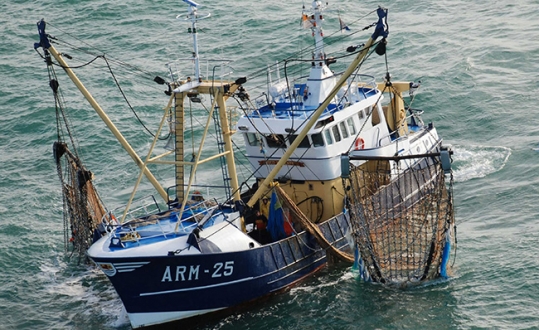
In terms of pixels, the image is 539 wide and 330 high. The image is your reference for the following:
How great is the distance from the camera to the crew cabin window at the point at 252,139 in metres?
30.4

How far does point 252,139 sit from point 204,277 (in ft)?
19.3

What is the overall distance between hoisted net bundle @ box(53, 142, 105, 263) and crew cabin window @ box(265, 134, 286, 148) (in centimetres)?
591

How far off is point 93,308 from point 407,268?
974cm

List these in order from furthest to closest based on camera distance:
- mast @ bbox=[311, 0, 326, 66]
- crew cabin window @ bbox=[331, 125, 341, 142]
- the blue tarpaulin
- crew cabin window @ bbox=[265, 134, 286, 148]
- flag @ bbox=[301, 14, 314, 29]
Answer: flag @ bbox=[301, 14, 314, 29]
mast @ bbox=[311, 0, 326, 66]
crew cabin window @ bbox=[331, 125, 341, 142]
crew cabin window @ bbox=[265, 134, 286, 148]
the blue tarpaulin

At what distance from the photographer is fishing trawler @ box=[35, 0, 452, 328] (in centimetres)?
2623

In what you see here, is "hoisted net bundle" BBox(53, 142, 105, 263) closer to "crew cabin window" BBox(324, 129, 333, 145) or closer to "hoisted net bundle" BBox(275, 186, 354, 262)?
"hoisted net bundle" BBox(275, 186, 354, 262)

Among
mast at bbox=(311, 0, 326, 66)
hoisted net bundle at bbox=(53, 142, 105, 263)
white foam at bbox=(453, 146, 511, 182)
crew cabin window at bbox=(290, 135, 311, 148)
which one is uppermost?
mast at bbox=(311, 0, 326, 66)

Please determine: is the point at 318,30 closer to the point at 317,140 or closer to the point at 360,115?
the point at 360,115

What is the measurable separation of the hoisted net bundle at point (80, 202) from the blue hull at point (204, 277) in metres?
5.01

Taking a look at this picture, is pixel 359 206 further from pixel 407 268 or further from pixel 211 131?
pixel 211 131

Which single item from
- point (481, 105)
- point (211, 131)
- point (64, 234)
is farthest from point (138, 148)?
point (481, 105)

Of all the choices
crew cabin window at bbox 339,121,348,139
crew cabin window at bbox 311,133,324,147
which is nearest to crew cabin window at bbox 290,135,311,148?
crew cabin window at bbox 311,133,324,147

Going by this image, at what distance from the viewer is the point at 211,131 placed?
143 feet

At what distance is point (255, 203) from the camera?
29.8 m
